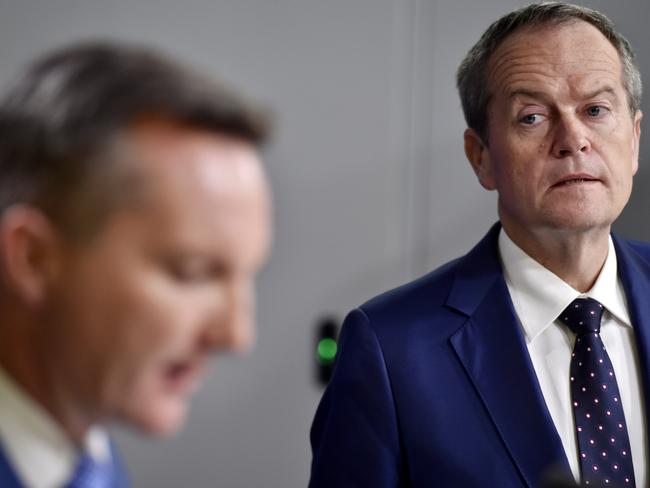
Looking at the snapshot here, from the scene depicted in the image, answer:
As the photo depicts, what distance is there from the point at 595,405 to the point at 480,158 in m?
0.43

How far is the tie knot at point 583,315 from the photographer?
122 centimetres

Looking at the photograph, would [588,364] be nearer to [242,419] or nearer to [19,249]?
[242,419]

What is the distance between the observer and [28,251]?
53 centimetres

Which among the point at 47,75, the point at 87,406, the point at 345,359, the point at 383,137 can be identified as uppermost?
the point at 47,75

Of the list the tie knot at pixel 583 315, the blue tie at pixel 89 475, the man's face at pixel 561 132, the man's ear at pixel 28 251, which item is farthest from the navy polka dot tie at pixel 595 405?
the man's ear at pixel 28 251

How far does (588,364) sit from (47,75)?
0.89 meters

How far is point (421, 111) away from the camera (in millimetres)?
1665

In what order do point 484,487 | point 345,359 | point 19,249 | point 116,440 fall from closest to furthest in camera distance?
point 19,249 < point 484,487 < point 345,359 < point 116,440

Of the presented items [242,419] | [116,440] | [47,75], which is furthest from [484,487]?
[47,75]

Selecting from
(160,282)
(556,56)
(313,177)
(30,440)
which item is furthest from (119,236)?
(313,177)

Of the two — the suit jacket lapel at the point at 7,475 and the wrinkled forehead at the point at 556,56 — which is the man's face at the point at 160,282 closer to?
the suit jacket lapel at the point at 7,475

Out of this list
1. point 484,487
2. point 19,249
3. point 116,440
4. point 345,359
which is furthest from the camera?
point 116,440

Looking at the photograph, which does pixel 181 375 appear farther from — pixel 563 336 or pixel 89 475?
pixel 563 336

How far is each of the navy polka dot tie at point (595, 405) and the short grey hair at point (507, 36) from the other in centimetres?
32
